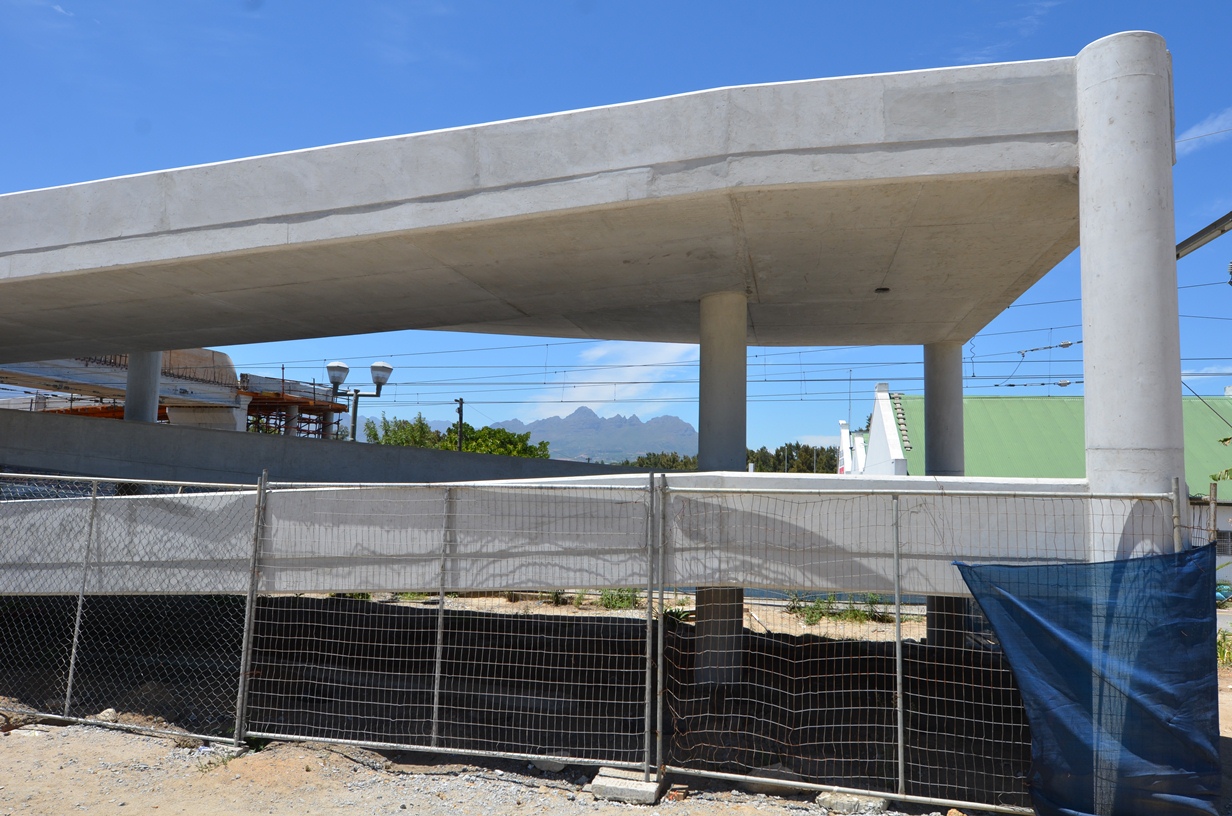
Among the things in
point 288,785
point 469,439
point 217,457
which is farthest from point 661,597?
point 469,439

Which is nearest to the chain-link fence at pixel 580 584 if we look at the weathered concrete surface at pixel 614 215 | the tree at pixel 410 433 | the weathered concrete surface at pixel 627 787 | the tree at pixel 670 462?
the weathered concrete surface at pixel 627 787

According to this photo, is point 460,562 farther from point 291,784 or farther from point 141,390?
point 141,390

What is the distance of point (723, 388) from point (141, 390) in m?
14.6

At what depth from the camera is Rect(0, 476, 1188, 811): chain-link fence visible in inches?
295

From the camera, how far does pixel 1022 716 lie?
9.02 metres

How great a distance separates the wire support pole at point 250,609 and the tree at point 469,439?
18826mm

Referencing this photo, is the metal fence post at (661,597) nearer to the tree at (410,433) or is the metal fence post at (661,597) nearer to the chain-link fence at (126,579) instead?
the chain-link fence at (126,579)

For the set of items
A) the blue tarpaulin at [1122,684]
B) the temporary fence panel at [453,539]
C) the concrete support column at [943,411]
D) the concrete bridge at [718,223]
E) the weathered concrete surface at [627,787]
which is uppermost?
the concrete bridge at [718,223]

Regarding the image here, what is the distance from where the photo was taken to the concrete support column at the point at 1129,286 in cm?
693

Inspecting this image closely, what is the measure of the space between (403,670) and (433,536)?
4281 mm

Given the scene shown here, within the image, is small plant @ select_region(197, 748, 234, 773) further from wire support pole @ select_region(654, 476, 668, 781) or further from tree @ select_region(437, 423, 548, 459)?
tree @ select_region(437, 423, 548, 459)

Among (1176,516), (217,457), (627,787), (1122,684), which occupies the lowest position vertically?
(627,787)

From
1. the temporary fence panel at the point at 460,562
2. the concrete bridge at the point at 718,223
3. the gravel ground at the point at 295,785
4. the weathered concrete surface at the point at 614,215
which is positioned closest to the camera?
the gravel ground at the point at 295,785

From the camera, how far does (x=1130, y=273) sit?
7.01 metres
